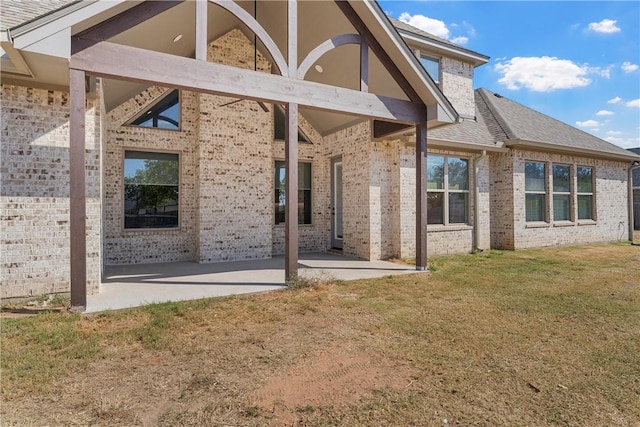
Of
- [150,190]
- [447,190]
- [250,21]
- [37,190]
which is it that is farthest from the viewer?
[447,190]

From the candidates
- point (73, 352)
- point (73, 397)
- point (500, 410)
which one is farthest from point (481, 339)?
point (73, 352)

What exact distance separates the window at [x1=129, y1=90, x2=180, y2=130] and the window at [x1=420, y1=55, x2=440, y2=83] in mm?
7478

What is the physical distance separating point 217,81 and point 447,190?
293 inches

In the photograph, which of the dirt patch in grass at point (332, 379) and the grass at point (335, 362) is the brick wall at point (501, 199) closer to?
the grass at point (335, 362)

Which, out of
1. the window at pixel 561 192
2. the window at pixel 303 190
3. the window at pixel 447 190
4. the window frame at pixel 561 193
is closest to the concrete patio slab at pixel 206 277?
the window at pixel 303 190

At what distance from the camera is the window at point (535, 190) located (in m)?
11.8

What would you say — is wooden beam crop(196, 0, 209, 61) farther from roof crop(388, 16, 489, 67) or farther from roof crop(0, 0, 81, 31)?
roof crop(388, 16, 489, 67)

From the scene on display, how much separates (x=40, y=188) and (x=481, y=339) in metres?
6.31

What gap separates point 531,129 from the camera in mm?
12578

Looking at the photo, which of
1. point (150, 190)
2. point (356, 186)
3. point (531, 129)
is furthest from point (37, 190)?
point (531, 129)

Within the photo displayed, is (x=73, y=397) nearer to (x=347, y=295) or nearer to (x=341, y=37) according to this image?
(x=347, y=295)

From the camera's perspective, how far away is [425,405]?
262cm

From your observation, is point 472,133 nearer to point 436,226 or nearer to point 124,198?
point 436,226

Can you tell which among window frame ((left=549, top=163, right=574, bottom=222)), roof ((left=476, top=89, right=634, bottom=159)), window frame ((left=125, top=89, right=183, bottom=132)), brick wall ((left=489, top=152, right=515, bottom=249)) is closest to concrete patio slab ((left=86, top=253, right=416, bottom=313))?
window frame ((left=125, top=89, right=183, bottom=132))
